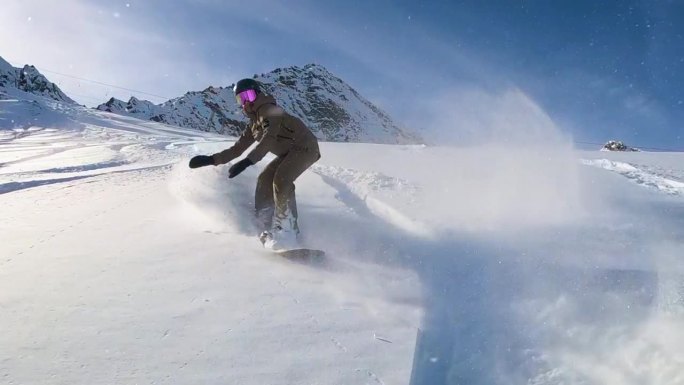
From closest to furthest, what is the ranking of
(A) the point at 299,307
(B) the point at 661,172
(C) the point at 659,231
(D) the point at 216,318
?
(D) the point at 216,318
(A) the point at 299,307
(C) the point at 659,231
(B) the point at 661,172

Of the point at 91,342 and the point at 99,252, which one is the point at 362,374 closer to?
the point at 91,342

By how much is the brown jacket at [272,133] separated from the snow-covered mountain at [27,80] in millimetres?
131038

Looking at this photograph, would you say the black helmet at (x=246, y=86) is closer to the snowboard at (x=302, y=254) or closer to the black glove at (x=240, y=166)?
the black glove at (x=240, y=166)

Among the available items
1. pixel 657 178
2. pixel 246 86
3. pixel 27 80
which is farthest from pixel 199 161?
pixel 27 80

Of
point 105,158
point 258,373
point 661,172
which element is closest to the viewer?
point 258,373

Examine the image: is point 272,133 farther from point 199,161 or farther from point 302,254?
point 302,254

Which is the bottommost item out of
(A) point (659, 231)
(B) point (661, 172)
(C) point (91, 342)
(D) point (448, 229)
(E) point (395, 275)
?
(C) point (91, 342)

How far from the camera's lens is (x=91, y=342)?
215cm

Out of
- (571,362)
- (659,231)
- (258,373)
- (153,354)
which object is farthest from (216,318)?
(659,231)

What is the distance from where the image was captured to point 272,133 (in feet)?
14.0

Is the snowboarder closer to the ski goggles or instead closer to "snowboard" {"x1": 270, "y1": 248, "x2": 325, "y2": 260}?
the ski goggles

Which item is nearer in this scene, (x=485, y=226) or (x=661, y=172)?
(x=485, y=226)

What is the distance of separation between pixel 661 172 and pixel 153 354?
28.8 ft

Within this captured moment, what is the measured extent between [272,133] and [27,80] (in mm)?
157185
